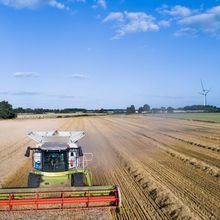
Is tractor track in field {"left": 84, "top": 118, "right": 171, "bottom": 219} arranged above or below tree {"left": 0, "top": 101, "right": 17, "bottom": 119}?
below

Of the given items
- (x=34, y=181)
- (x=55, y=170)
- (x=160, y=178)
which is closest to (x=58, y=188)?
(x=55, y=170)

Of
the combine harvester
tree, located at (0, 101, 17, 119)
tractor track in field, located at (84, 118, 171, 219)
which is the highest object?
tree, located at (0, 101, 17, 119)

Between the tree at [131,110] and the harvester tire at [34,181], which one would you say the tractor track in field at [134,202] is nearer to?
the harvester tire at [34,181]

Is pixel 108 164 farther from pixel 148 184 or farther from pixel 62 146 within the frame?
pixel 62 146

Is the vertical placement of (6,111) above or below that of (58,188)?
above

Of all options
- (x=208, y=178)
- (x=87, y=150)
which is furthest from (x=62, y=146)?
(x=87, y=150)

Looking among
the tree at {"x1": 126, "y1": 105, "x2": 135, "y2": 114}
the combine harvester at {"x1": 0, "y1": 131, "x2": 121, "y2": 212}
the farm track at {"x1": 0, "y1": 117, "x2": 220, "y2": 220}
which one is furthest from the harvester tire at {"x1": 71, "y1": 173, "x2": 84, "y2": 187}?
the tree at {"x1": 126, "y1": 105, "x2": 135, "y2": 114}

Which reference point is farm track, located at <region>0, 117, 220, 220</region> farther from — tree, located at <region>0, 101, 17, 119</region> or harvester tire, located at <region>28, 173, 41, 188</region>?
tree, located at <region>0, 101, 17, 119</region>

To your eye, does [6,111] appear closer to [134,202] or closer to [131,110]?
[131,110]

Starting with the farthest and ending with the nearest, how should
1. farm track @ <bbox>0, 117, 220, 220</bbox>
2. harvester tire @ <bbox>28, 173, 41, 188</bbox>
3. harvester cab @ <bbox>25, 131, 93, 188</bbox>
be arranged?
harvester tire @ <bbox>28, 173, 41, 188</bbox> < harvester cab @ <bbox>25, 131, 93, 188</bbox> < farm track @ <bbox>0, 117, 220, 220</bbox>
